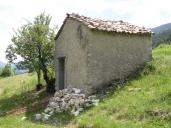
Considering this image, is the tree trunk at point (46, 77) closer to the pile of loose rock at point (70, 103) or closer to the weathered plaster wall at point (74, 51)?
the weathered plaster wall at point (74, 51)

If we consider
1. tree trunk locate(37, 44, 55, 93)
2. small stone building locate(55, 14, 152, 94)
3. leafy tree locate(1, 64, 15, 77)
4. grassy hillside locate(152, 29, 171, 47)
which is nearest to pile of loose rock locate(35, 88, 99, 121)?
small stone building locate(55, 14, 152, 94)

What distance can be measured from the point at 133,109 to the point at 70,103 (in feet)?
15.1

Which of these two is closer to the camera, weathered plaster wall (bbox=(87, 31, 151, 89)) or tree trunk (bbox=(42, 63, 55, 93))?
weathered plaster wall (bbox=(87, 31, 151, 89))

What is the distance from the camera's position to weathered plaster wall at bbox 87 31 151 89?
2114cm

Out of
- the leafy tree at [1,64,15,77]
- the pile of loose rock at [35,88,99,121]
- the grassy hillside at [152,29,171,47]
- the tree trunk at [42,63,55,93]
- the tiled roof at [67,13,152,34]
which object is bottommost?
the pile of loose rock at [35,88,99,121]

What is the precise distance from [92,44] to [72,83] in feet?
8.90

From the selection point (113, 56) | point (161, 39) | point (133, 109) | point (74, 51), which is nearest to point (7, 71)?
point (74, 51)

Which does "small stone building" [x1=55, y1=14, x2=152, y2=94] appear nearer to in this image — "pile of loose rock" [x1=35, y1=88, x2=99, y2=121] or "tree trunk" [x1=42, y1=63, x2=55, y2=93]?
"pile of loose rock" [x1=35, y1=88, x2=99, y2=121]

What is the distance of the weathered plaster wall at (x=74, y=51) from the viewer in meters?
21.4

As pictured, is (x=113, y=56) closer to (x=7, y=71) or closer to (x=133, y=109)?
(x=133, y=109)

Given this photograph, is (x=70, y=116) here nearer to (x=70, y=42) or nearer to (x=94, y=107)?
(x=94, y=107)

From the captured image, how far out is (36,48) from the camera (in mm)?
26875

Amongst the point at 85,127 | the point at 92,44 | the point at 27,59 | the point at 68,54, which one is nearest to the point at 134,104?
the point at 85,127

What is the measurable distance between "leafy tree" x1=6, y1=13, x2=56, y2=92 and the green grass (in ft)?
15.7
